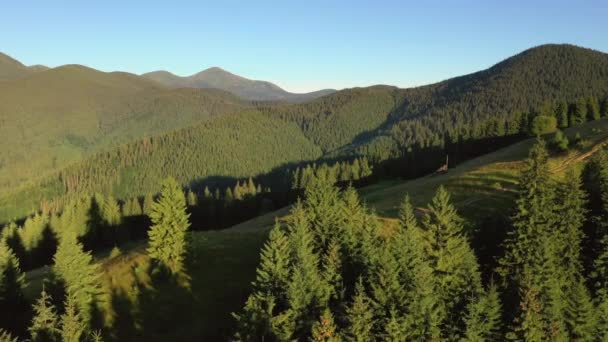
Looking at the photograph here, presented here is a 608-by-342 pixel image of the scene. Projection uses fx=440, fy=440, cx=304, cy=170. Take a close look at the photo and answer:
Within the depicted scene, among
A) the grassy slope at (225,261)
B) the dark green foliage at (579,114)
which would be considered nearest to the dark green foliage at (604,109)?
the dark green foliage at (579,114)

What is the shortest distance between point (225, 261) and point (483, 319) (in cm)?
3791

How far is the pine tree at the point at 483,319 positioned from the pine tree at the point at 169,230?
39.4 meters

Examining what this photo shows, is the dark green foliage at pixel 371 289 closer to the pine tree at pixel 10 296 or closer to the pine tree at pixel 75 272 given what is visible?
the pine tree at pixel 75 272

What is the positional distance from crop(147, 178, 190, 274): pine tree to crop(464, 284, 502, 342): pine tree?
1549 inches

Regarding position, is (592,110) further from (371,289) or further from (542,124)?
(371,289)

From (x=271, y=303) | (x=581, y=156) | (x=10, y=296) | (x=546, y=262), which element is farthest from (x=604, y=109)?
(x=10, y=296)

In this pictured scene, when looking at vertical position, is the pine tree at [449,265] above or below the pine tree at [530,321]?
above

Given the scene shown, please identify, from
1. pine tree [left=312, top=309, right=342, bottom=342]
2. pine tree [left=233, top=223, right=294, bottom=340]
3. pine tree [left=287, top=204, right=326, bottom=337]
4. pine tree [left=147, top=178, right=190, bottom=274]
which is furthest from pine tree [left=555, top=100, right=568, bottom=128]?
pine tree [left=312, top=309, right=342, bottom=342]

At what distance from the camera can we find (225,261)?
207ft

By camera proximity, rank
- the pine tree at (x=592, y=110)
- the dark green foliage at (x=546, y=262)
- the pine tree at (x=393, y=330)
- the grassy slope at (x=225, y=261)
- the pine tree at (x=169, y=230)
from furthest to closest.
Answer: the pine tree at (x=592, y=110) → the pine tree at (x=169, y=230) → the grassy slope at (x=225, y=261) → the dark green foliage at (x=546, y=262) → the pine tree at (x=393, y=330)

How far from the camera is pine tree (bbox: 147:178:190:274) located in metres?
59.5

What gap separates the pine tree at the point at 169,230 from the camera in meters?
59.5

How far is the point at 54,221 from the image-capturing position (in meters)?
116

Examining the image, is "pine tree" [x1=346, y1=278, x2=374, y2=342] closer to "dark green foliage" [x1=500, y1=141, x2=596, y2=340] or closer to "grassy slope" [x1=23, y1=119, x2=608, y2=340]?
"dark green foliage" [x1=500, y1=141, x2=596, y2=340]
